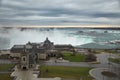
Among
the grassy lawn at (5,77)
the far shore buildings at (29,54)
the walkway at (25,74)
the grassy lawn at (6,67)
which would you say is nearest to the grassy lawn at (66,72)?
the walkway at (25,74)

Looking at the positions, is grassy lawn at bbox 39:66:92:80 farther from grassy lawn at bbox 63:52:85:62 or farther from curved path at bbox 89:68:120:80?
grassy lawn at bbox 63:52:85:62

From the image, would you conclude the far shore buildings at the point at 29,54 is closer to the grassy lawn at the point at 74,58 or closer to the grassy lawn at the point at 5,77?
the grassy lawn at the point at 74,58

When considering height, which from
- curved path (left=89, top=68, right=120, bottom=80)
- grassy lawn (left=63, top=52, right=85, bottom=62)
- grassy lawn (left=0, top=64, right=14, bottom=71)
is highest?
grassy lawn (left=63, top=52, right=85, bottom=62)

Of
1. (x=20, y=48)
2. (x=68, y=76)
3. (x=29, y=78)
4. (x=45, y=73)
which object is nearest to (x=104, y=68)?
(x=68, y=76)

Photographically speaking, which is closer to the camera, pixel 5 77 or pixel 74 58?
pixel 5 77

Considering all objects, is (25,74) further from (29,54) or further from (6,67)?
(29,54)

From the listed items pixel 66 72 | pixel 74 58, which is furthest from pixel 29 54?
pixel 74 58

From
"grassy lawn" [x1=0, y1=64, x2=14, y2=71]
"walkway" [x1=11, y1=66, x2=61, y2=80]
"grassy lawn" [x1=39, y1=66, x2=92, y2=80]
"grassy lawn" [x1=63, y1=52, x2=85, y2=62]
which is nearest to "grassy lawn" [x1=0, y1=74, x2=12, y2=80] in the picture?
"walkway" [x1=11, y1=66, x2=61, y2=80]

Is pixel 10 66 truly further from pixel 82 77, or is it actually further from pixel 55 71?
pixel 82 77
